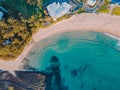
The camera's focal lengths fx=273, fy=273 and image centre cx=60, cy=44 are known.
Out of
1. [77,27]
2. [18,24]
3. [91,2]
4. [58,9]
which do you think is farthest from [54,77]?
[91,2]

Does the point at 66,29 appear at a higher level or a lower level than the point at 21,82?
higher

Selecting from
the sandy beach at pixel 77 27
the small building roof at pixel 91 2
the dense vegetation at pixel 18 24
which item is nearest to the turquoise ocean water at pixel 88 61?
the sandy beach at pixel 77 27

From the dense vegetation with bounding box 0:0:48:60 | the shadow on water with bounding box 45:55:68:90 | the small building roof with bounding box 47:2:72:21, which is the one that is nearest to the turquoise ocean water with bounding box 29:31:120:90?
the shadow on water with bounding box 45:55:68:90

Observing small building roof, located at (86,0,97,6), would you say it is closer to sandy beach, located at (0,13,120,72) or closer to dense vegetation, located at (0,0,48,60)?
sandy beach, located at (0,13,120,72)

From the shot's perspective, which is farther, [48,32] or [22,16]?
[48,32]

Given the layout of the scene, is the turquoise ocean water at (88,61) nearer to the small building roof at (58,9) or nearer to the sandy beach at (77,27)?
the sandy beach at (77,27)

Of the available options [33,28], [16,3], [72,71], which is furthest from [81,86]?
[16,3]

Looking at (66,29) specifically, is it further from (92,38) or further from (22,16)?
(22,16)

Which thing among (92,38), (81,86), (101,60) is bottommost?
(81,86)
